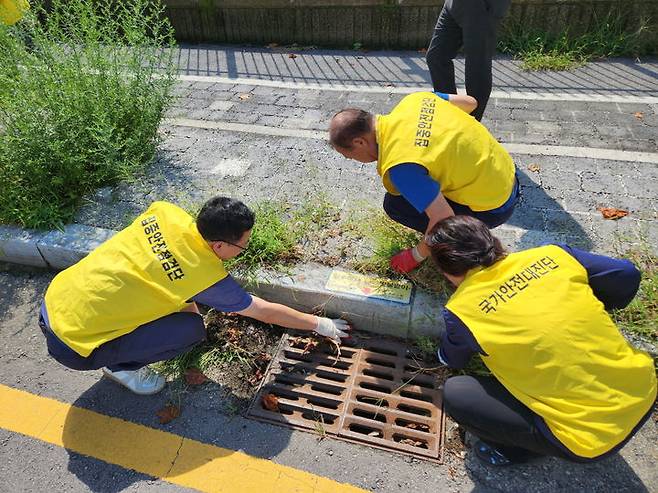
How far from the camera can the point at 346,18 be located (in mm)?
6363

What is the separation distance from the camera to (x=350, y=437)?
237cm

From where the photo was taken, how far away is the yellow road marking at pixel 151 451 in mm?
2203

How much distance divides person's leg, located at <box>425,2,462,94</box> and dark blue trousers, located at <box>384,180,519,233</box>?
5.06 ft

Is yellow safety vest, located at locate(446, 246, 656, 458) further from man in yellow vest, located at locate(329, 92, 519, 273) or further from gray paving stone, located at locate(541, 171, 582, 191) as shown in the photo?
gray paving stone, located at locate(541, 171, 582, 191)

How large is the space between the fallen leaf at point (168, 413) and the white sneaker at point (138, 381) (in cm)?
13

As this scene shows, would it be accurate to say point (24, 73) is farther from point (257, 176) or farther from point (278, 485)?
point (278, 485)

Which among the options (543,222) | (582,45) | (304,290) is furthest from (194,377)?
(582,45)

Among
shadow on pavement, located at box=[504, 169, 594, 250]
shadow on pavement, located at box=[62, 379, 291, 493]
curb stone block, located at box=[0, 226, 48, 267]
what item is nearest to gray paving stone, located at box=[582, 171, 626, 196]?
shadow on pavement, located at box=[504, 169, 594, 250]

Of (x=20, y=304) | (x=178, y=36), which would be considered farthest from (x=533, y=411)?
(x=178, y=36)

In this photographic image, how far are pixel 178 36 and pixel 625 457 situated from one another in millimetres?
7511

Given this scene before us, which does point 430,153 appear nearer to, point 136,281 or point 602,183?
point 136,281

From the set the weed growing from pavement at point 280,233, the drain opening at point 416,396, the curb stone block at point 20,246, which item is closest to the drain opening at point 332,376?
the drain opening at point 416,396

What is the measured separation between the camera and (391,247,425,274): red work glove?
279 centimetres

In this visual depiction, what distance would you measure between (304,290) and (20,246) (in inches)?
84.6
